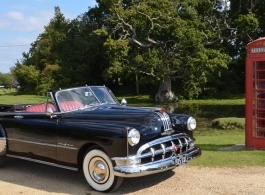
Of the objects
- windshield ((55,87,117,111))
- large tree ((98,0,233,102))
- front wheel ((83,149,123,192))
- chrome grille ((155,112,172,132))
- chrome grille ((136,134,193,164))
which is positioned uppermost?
large tree ((98,0,233,102))

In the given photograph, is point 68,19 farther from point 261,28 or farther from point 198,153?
point 198,153

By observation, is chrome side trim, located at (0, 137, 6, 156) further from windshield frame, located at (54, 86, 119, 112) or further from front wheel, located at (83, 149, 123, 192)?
front wheel, located at (83, 149, 123, 192)

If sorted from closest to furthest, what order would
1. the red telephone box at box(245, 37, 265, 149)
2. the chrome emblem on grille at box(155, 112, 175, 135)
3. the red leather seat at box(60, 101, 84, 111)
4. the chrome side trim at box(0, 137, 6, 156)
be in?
the chrome emblem on grille at box(155, 112, 175, 135), the red leather seat at box(60, 101, 84, 111), the chrome side trim at box(0, 137, 6, 156), the red telephone box at box(245, 37, 265, 149)

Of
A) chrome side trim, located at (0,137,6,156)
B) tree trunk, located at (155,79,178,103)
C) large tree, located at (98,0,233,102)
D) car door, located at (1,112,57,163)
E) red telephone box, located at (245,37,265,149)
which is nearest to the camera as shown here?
car door, located at (1,112,57,163)

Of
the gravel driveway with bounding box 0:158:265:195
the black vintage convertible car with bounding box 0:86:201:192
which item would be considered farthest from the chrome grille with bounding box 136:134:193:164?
the gravel driveway with bounding box 0:158:265:195

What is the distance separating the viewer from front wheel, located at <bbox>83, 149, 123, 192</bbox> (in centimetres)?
550

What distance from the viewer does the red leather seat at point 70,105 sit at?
21.5 feet

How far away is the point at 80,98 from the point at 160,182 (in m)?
2.18

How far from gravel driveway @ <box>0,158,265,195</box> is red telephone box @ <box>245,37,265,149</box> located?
2.21 metres

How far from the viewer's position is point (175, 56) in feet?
108

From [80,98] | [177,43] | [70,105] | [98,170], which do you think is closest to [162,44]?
[177,43]

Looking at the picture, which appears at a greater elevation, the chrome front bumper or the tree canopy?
the tree canopy

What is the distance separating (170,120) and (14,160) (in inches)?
157

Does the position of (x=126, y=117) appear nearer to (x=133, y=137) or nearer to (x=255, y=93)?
(x=133, y=137)
